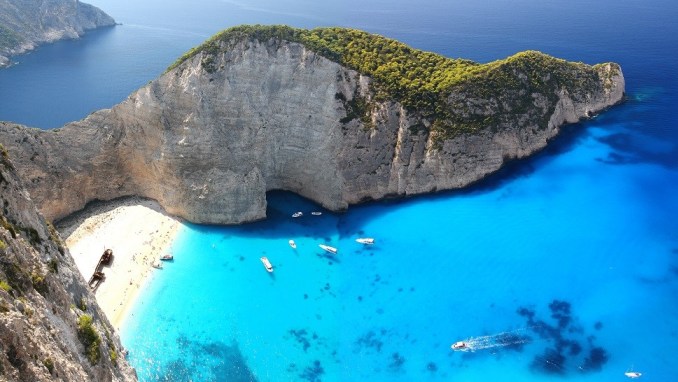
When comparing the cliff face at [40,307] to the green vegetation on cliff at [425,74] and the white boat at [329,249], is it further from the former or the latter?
the green vegetation on cliff at [425,74]

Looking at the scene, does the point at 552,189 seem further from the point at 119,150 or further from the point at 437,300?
the point at 119,150

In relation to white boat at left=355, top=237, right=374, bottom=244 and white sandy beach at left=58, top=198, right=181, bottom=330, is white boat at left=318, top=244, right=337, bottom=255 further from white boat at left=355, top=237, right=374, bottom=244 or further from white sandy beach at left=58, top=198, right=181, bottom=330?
white sandy beach at left=58, top=198, right=181, bottom=330

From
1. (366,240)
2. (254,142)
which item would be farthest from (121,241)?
(366,240)

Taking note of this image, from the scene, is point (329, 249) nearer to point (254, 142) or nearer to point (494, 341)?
point (254, 142)

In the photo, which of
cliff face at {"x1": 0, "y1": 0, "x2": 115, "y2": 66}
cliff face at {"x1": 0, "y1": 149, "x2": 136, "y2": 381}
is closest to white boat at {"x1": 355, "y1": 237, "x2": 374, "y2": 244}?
cliff face at {"x1": 0, "y1": 149, "x2": 136, "y2": 381}

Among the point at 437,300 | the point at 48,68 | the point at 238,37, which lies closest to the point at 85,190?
the point at 238,37

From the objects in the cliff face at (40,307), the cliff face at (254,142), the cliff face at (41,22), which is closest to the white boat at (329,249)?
the cliff face at (254,142)

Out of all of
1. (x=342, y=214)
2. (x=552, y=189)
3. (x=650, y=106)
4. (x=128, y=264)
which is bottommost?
(x=128, y=264)
